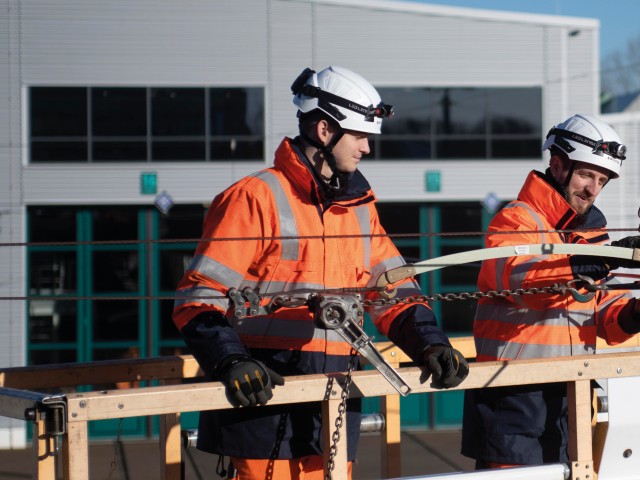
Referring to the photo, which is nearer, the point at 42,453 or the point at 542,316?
the point at 42,453

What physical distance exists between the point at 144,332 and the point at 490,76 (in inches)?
190

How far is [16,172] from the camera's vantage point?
11836 millimetres

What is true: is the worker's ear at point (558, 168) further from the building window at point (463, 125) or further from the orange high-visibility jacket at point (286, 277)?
the building window at point (463, 125)

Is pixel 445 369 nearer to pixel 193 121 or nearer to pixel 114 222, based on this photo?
pixel 193 121

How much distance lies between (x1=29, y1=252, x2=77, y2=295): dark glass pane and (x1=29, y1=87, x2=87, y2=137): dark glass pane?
134 cm

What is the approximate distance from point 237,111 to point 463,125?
2.58 metres

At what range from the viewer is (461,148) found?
12562mm

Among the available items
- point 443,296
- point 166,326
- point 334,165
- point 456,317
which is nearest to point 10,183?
point 166,326

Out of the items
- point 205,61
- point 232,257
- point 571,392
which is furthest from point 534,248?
point 205,61

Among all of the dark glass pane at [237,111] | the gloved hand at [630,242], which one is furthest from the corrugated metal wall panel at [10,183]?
the gloved hand at [630,242]

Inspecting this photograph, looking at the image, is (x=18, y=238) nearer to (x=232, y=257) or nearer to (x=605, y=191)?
(x=605, y=191)

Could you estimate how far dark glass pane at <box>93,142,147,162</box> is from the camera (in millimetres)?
12039

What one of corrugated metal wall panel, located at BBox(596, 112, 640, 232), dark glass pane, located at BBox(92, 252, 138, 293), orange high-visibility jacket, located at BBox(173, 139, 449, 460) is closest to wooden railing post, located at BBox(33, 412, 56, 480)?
orange high-visibility jacket, located at BBox(173, 139, 449, 460)

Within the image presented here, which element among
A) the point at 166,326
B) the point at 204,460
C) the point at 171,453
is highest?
the point at 171,453
